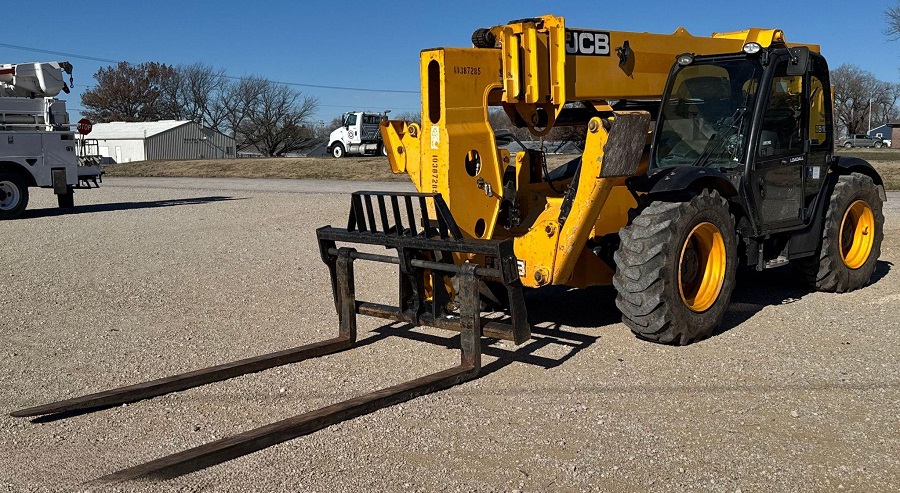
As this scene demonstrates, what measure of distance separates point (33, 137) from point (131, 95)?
7256 centimetres

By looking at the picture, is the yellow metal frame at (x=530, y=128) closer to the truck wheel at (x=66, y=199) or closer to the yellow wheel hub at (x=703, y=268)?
the yellow wheel hub at (x=703, y=268)

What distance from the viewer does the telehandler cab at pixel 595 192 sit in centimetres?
644

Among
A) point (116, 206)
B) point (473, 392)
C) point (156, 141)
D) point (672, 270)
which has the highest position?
point (156, 141)

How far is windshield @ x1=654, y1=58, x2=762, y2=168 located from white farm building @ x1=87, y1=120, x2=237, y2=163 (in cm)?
6361

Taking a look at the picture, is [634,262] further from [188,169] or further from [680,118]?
[188,169]

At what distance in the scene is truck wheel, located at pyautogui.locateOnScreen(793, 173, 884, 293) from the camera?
28.6ft

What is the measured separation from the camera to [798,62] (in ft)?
25.3

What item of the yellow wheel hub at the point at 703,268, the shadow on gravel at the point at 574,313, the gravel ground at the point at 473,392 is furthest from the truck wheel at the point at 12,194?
the yellow wheel hub at the point at 703,268

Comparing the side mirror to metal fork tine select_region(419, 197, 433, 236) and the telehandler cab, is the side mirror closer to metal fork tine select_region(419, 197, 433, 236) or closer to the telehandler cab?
the telehandler cab

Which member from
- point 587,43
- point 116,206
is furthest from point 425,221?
point 116,206

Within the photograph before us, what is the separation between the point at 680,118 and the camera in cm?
798

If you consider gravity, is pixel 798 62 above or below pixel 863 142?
above

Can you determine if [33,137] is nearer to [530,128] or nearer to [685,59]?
[530,128]

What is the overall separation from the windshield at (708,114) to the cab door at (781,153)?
0.59ft
